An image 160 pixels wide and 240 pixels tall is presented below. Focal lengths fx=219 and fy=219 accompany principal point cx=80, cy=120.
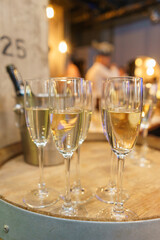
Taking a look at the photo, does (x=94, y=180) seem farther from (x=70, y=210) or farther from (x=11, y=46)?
(x=11, y=46)

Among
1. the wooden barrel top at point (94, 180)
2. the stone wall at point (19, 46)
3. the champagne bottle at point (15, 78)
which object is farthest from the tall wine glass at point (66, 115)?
the stone wall at point (19, 46)

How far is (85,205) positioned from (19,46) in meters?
0.84

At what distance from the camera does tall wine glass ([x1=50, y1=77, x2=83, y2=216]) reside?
20.7 inches

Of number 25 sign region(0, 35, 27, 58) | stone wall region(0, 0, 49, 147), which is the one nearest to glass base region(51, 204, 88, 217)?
stone wall region(0, 0, 49, 147)

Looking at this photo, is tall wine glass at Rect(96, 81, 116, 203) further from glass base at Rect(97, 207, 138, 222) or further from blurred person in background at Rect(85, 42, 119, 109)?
blurred person in background at Rect(85, 42, 119, 109)

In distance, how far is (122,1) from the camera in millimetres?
6301

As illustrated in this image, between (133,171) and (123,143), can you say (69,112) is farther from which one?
(133,171)

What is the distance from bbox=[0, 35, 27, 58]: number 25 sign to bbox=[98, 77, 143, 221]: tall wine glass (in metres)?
0.66

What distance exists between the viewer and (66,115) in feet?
1.71

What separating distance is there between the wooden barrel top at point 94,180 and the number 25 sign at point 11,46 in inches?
19.4

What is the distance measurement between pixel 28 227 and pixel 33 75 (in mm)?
842

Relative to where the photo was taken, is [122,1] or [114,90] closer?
[114,90]

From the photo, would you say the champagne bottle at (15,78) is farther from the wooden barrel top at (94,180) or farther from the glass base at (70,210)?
the glass base at (70,210)

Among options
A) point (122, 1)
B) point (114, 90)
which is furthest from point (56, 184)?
point (122, 1)
